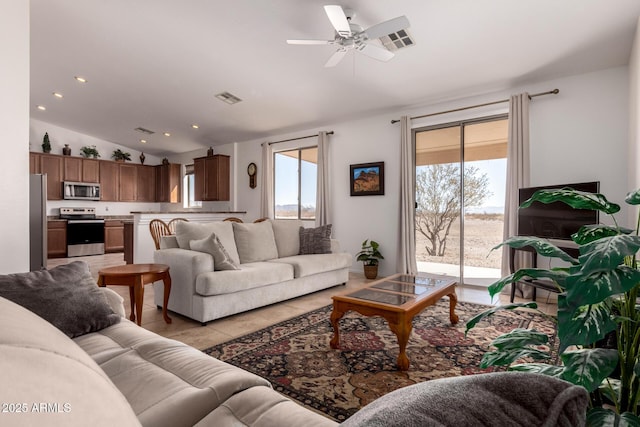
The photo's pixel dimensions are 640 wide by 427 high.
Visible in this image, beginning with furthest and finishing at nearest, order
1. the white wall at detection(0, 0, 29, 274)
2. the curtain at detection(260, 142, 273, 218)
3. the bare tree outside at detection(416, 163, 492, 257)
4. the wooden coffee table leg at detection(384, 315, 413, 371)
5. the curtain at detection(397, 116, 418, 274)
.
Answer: the curtain at detection(260, 142, 273, 218) → the curtain at detection(397, 116, 418, 274) → the bare tree outside at detection(416, 163, 492, 257) → the white wall at detection(0, 0, 29, 274) → the wooden coffee table leg at detection(384, 315, 413, 371)

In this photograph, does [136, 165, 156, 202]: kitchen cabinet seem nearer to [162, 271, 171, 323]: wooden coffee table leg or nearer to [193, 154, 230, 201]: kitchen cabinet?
[193, 154, 230, 201]: kitchen cabinet

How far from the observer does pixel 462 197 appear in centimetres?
481

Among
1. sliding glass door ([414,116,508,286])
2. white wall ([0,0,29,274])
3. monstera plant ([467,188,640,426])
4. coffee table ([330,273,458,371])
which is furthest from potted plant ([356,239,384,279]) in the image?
monstera plant ([467,188,640,426])

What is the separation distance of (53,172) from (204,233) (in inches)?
230

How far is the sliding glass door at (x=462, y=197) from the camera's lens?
4578 millimetres

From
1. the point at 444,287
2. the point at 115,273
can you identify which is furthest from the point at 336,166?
the point at 115,273

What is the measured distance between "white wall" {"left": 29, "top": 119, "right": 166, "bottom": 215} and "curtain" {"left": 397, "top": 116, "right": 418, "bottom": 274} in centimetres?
662

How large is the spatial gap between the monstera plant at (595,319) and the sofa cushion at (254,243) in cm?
338

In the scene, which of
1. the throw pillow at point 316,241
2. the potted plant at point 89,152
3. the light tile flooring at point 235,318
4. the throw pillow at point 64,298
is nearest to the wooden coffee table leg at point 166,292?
the light tile flooring at point 235,318

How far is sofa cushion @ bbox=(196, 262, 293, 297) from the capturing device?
2996 millimetres

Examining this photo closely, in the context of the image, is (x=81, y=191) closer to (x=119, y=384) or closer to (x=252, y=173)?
(x=252, y=173)

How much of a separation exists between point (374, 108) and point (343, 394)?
435cm

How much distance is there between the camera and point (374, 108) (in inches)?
207

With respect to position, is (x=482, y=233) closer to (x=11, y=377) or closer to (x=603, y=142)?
(x=603, y=142)
